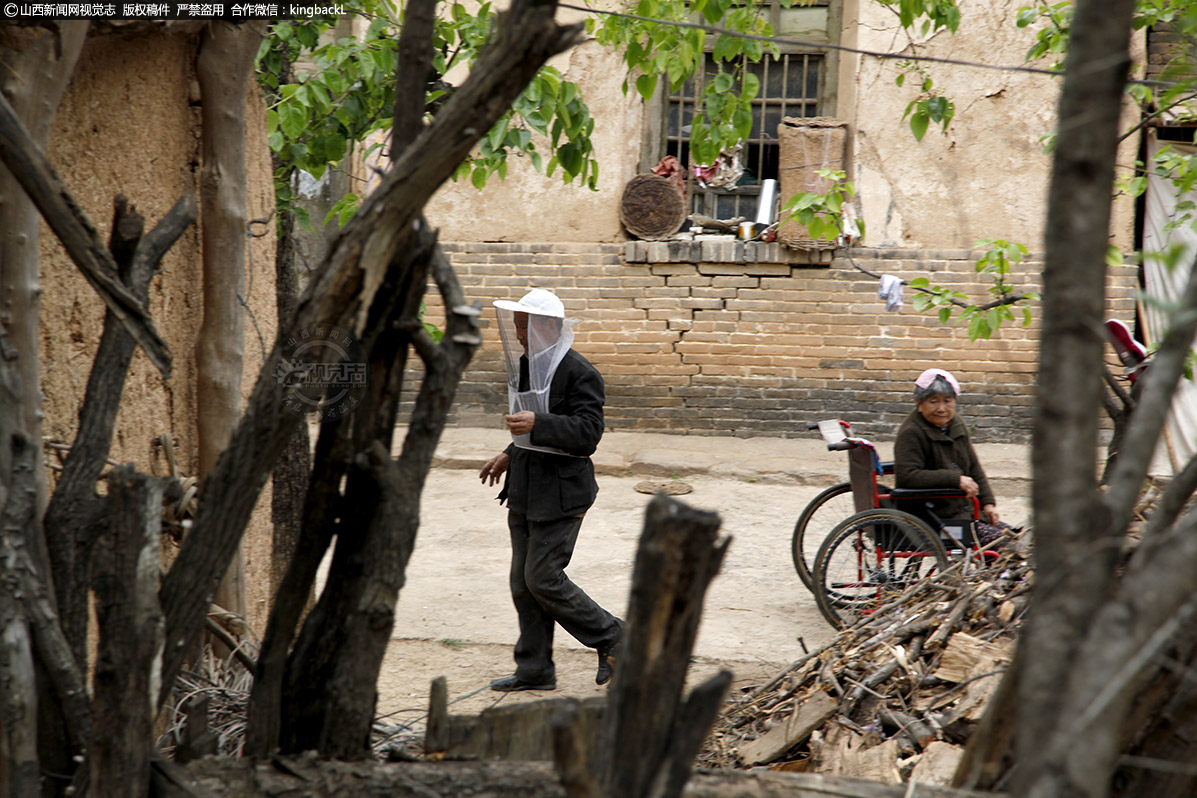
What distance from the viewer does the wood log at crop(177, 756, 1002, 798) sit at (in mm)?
1668

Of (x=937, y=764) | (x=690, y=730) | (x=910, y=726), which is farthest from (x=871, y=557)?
(x=690, y=730)

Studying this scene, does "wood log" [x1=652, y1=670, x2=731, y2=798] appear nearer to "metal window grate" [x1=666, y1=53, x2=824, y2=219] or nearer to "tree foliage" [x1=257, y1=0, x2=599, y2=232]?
"tree foliage" [x1=257, y1=0, x2=599, y2=232]

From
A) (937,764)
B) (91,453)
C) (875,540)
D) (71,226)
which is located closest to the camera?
(71,226)

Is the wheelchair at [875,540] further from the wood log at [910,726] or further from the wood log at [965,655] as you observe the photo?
the wood log at [910,726]

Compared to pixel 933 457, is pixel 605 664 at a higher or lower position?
lower

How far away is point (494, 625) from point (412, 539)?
3521 millimetres

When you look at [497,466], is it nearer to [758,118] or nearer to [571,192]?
[571,192]

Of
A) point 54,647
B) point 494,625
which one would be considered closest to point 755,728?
point 494,625

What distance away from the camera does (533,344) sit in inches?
167

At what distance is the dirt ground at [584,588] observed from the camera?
175 inches

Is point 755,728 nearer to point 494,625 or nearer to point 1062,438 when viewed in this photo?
point 494,625

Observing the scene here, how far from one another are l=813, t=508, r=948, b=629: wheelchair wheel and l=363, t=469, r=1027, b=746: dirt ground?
201mm

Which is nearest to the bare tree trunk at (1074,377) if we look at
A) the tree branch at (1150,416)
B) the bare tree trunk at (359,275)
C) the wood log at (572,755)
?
the tree branch at (1150,416)

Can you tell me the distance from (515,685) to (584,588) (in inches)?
57.7
